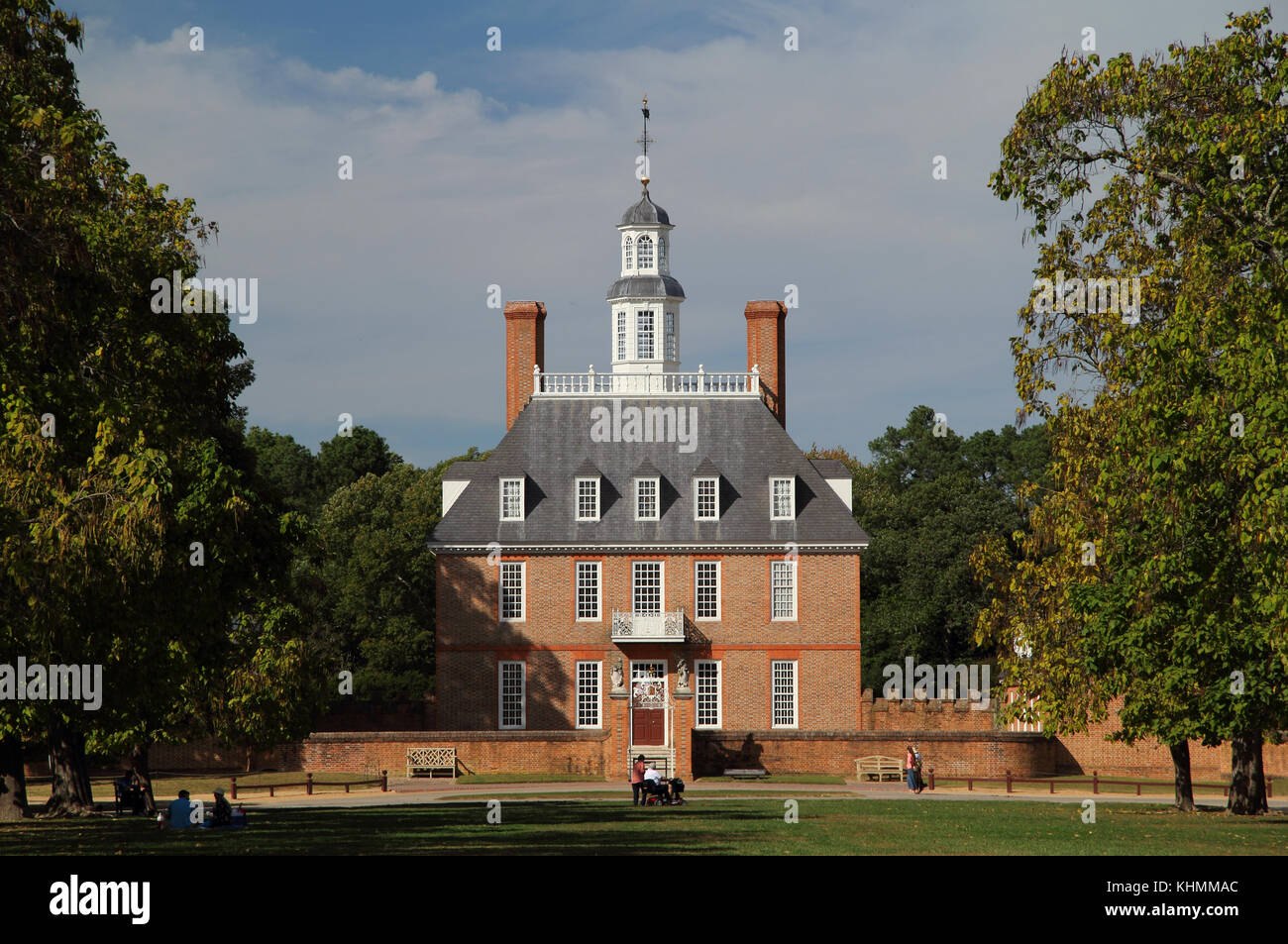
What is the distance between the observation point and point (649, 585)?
173 feet

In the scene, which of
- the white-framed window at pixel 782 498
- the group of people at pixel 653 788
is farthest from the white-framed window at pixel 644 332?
the group of people at pixel 653 788

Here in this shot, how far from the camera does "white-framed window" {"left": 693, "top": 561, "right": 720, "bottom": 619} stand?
2056 inches

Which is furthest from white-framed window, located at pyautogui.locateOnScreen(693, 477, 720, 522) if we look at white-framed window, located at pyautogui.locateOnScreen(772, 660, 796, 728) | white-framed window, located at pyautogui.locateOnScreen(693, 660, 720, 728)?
white-framed window, located at pyautogui.locateOnScreen(772, 660, 796, 728)

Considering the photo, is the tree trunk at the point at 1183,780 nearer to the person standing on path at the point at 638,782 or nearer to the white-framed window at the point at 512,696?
the person standing on path at the point at 638,782

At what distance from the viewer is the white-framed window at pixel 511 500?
53.4 metres

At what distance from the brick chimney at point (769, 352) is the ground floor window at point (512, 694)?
13342mm

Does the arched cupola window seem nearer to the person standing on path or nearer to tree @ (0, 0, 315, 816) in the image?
the person standing on path

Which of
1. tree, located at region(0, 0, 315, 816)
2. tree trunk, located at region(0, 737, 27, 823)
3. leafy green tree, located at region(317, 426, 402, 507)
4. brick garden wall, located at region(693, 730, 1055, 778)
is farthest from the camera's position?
leafy green tree, located at region(317, 426, 402, 507)

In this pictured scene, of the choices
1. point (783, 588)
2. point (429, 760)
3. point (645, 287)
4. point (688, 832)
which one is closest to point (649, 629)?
point (783, 588)

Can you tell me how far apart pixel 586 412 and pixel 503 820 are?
101ft

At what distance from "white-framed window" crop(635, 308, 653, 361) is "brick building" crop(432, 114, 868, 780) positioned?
821 cm

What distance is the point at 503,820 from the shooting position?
86.3 feet
